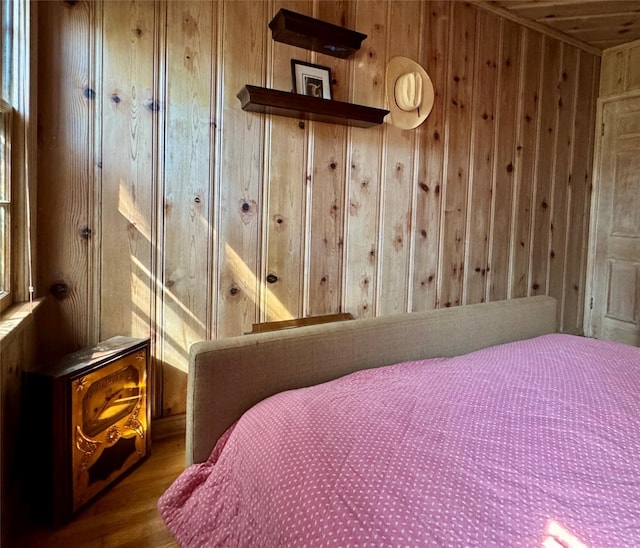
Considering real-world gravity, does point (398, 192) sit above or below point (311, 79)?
below

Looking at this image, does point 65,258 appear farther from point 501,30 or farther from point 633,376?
point 501,30

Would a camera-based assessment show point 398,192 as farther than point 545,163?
No

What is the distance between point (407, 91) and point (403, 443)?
2.17m

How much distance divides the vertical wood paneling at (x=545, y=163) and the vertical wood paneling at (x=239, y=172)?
2224mm

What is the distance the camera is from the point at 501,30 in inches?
119

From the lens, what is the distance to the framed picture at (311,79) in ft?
7.49

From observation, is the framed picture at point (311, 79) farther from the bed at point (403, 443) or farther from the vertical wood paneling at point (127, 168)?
the bed at point (403, 443)

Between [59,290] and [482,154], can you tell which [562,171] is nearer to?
[482,154]

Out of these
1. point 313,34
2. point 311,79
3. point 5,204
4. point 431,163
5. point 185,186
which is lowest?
point 5,204

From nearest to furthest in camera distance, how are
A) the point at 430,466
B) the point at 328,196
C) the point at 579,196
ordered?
the point at 430,466
the point at 328,196
the point at 579,196

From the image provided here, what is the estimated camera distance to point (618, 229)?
11.6ft

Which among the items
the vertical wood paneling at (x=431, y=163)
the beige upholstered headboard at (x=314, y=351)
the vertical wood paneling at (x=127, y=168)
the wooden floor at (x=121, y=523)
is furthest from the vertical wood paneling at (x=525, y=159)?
the wooden floor at (x=121, y=523)

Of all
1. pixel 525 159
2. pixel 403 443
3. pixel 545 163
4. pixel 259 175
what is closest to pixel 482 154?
pixel 525 159

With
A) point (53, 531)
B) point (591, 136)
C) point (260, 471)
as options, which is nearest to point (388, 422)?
point (260, 471)
